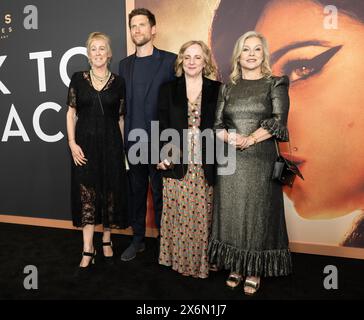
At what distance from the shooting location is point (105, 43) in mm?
2422

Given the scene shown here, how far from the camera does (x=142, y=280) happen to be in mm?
2457

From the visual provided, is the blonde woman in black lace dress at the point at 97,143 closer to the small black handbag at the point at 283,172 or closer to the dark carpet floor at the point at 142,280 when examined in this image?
the dark carpet floor at the point at 142,280

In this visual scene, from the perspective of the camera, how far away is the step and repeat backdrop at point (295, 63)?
9.08 feet

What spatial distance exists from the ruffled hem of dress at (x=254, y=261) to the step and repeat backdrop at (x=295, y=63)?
2.71 feet

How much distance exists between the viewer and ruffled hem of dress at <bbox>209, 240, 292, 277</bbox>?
2.22 metres

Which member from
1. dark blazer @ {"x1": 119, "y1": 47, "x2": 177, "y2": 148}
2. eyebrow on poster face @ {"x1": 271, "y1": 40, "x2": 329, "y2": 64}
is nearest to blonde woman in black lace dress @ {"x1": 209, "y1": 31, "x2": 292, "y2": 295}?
dark blazer @ {"x1": 119, "y1": 47, "x2": 177, "y2": 148}

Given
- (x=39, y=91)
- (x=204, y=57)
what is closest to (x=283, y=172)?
(x=204, y=57)

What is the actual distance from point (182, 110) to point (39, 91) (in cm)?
205

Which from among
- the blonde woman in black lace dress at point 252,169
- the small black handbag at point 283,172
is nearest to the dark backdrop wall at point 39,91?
the blonde woman in black lace dress at point 252,169

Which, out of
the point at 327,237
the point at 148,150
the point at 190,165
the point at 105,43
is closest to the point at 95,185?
the point at 148,150

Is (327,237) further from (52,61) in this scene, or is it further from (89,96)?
(52,61)

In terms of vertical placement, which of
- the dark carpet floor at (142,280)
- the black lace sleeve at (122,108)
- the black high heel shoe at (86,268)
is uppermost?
the black lace sleeve at (122,108)

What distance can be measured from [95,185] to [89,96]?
647mm
